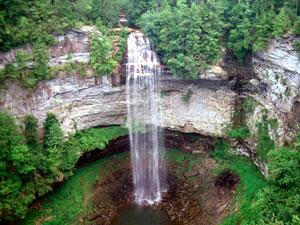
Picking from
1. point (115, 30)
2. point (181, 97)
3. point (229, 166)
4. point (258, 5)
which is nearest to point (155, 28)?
point (115, 30)

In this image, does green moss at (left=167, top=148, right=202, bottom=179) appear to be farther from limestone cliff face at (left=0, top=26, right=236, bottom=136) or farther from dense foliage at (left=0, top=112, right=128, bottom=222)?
dense foliage at (left=0, top=112, right=128, bottom=222)

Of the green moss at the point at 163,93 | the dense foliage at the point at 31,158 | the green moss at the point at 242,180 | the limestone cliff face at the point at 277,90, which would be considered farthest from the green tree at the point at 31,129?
the limestone cliff face at the point at 277,90

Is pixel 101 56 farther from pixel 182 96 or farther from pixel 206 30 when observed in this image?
pixel 206 30

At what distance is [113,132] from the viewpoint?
2308cm

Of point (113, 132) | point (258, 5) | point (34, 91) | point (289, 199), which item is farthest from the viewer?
point (113, 132)

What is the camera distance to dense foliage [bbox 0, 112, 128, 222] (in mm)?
15570

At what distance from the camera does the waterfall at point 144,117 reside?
71.0 ft

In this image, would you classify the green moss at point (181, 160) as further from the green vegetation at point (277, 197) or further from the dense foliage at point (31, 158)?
the dense foliage at point (31, 158)

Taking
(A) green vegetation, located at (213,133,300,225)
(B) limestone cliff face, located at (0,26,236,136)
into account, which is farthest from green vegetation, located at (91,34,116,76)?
(A) green vegetation, located at (213,133,300,225)

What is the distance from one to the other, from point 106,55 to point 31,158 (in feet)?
30.9

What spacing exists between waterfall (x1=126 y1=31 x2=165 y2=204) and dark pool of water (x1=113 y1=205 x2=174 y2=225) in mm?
854

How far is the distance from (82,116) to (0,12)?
9.10 m

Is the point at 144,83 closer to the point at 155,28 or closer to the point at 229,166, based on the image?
the point at 155,28

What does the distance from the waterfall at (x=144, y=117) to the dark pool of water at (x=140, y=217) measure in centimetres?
85
